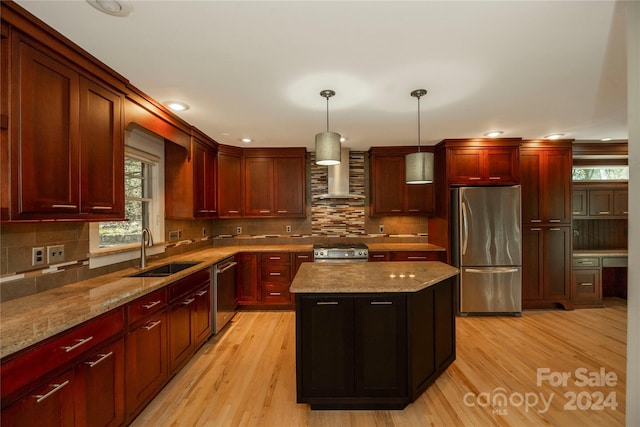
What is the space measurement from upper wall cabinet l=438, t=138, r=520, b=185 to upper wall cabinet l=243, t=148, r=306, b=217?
2139 millimetres

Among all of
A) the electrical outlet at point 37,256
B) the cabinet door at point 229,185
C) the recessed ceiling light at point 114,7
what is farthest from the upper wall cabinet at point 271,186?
the recessed ceiling light at point 114,7

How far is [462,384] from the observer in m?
2.38

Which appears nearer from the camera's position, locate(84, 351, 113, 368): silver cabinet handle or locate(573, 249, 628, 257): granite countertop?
locate(84, 351, 113, 368): silver cabinet handle

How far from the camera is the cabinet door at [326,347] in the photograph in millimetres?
2037

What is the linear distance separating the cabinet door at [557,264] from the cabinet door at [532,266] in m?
0.07

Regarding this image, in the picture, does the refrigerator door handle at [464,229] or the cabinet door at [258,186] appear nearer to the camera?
the refrigerator door handle at [464,229]

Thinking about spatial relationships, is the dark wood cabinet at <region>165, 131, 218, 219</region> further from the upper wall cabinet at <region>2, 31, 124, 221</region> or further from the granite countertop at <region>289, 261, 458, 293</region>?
the granite countertop at <region>289, 261, 458, 293</region>

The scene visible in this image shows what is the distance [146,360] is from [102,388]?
0.41 metres

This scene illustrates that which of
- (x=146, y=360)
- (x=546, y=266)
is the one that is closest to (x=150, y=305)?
(x=146, y=360)

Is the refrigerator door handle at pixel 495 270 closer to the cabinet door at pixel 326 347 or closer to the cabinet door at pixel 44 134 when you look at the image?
the cabinet door at pixel 326 347

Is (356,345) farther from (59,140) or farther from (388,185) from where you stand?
(388,185)

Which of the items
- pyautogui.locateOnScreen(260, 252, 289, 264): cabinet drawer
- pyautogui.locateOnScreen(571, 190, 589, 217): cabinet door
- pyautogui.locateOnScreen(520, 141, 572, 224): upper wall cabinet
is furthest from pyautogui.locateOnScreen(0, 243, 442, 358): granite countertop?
pyautogui.locateOnScreen(571, 190, 589, 217): cabinet door

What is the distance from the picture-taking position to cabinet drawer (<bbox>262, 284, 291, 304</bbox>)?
4.20m

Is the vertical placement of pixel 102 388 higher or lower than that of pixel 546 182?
lower
